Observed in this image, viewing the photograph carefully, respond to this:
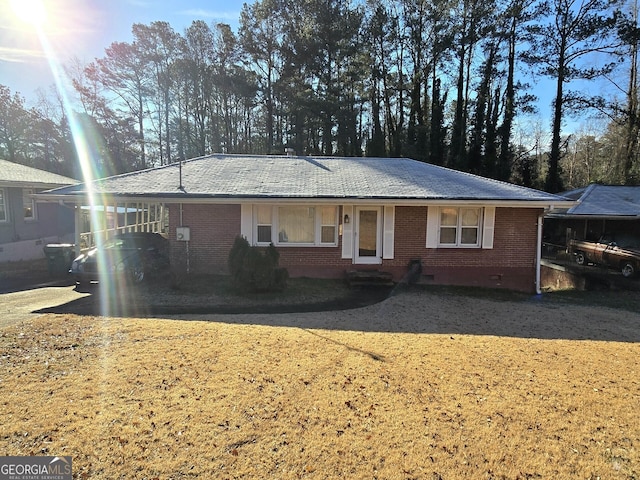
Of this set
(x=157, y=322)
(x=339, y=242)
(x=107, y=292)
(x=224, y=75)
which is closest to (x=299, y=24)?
(x=224, y=75)

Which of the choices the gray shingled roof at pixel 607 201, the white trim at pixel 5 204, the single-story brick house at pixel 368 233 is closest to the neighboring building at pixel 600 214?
the gray shingled roof at pixel 607 201

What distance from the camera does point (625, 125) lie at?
27.5 meters

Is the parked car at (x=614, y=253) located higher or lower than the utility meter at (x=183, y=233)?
lower

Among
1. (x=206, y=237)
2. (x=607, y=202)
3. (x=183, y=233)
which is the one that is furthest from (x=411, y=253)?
(x=607, y=202)

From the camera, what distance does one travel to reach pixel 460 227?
448 inches

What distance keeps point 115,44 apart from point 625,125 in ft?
138

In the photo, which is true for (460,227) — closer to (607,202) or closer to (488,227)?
(488,227)

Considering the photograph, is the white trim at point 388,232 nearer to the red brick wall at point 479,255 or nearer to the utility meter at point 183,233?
the red brick wall at point 479,255

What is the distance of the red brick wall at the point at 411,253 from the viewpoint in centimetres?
1112

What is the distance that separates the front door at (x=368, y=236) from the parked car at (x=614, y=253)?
35.7ft

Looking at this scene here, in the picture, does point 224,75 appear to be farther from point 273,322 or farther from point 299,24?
point 273,322

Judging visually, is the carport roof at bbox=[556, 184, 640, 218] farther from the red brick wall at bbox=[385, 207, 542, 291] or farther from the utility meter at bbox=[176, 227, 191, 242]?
the utility meter at bbox=[176, 227, 191, 242]

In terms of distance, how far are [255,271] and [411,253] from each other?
16.6 feet

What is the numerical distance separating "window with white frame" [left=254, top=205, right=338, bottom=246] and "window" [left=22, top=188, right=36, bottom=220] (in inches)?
435
